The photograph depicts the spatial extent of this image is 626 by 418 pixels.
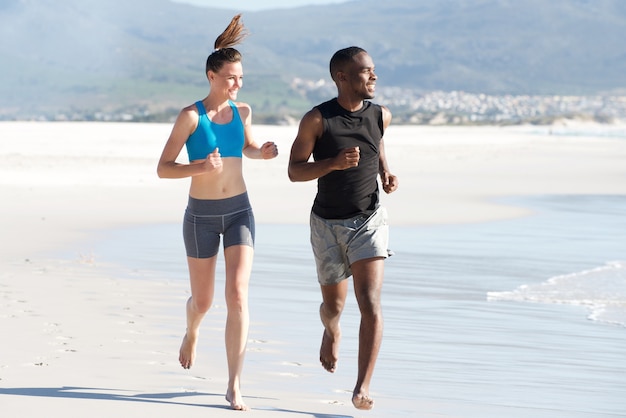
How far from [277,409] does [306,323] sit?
279 centimetres

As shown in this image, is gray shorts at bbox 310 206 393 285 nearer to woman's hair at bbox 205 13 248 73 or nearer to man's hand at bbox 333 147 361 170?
man's hand at bbox 333 147 361 170

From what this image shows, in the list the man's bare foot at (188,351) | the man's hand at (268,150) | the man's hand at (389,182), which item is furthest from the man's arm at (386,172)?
the man's bare foot at (188,351)

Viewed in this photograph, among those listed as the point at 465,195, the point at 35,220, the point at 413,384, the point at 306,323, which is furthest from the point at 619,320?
the point at 465,195

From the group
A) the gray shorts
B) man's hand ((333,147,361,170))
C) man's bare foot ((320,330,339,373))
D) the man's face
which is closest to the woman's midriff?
the gray shorts

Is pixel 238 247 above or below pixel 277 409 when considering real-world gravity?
above

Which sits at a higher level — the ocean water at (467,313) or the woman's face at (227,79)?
the woman's face at (227,79)

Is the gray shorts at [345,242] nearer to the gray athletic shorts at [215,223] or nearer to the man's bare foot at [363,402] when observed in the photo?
the gray athletic shorts at [215,223]

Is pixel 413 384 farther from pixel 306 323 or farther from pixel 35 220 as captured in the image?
pixel 35 220

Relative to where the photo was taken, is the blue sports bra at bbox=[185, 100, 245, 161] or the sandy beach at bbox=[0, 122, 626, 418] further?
the blue sports bra at bbox=[185, 100, 245, 161]

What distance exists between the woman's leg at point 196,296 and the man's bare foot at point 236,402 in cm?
69

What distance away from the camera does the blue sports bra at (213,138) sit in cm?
632

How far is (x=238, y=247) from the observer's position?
623 cm

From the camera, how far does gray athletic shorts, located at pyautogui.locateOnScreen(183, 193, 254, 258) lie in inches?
249

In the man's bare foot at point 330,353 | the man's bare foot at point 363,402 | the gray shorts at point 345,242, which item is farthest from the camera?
the man's bare foot at point 330,353
